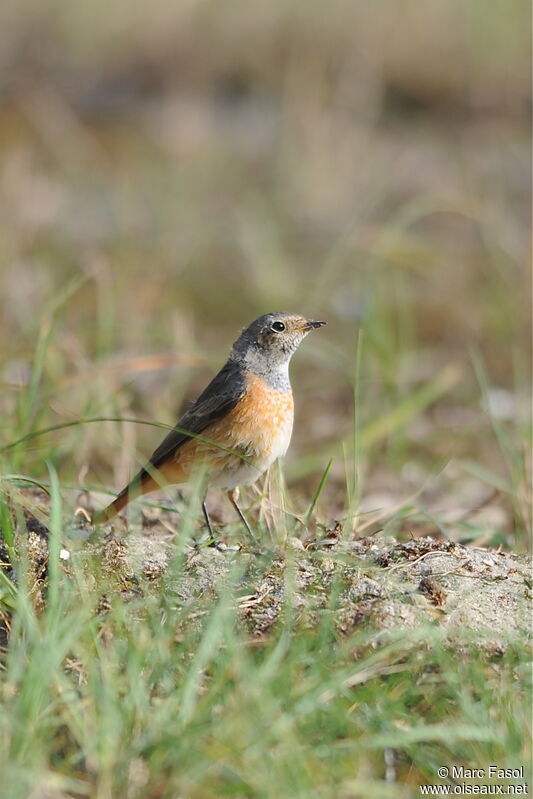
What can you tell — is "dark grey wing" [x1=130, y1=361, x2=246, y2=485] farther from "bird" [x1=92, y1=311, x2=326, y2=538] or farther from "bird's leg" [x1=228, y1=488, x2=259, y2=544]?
"bird's leg" [x1=228, y1=488, x2=259, y2=544]

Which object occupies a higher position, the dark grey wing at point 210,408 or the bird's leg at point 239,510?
the dark grey wing at point 210,408

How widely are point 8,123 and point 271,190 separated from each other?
4365 mm

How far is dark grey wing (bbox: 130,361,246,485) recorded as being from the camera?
5.55m

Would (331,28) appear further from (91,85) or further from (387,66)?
(91,85)

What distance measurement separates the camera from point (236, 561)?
14.8ft

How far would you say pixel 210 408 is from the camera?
558cm

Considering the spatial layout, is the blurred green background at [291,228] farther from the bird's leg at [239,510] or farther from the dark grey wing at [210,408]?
the bird's leg at [239,510]

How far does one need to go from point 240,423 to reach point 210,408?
0.20 meters

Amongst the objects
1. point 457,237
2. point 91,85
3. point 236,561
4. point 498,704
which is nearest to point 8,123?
point 91,85

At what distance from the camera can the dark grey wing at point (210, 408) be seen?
5.55 metres

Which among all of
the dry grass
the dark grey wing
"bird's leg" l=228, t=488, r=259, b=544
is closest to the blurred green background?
the dry grass

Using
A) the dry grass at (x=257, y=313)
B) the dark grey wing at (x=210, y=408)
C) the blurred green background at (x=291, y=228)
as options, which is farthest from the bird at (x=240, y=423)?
the blurred green background at (x=291, y=228)

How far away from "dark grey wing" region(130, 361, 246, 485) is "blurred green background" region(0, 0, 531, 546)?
1.08 feet

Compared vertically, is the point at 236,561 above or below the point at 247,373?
below
